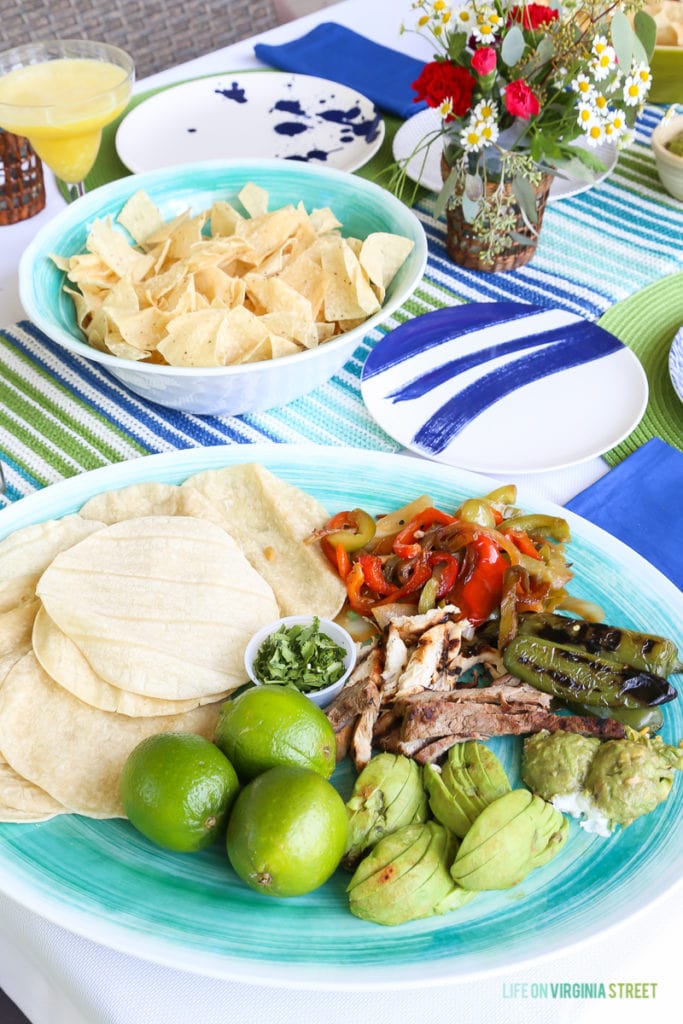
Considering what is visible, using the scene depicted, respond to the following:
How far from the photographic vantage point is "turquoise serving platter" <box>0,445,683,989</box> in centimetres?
105

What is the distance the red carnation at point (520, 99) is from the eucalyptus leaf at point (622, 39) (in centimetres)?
20

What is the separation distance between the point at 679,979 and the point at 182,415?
52.4 inches

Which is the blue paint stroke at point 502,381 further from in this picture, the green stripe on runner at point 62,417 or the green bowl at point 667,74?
the green bowl at point 667,74

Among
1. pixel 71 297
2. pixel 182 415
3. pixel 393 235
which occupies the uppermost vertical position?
pixel 393 235

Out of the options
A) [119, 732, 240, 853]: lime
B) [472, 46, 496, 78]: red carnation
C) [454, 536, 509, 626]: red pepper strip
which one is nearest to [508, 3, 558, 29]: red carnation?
[472, 46, 496, 78]: red carnation

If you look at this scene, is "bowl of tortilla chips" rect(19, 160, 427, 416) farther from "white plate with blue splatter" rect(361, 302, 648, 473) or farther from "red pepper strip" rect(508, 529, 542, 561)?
"red pepper strip" rect(508, 529, 542, 561)

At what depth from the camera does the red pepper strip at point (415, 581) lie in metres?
1.51

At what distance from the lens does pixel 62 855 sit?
→ 119 centimetres

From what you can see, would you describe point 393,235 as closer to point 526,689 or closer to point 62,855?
point 526,689

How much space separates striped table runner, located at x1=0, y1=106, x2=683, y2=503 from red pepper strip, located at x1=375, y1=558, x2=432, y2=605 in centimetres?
42

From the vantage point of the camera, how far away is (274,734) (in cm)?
116

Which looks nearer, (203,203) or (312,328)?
(312,328)

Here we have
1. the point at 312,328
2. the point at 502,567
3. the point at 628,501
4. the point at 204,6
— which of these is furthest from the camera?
the point at 204,6

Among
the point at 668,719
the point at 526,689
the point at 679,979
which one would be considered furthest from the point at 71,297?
the point at 679,979
